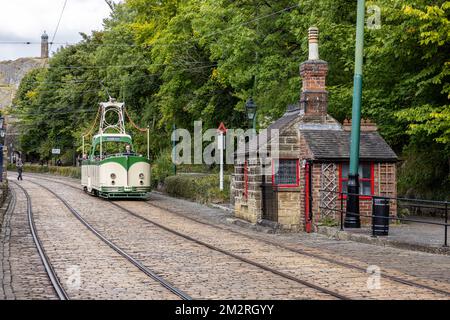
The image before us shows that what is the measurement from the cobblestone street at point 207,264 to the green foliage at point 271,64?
606 centimetres

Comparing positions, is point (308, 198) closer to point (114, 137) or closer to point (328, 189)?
point (328, 189)

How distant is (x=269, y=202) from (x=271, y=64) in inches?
335

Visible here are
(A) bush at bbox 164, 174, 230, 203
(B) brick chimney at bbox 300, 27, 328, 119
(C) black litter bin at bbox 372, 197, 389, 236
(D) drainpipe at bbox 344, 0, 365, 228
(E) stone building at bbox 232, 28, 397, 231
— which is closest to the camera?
(C) black litter bin at bbox 372, 197, 389, 236

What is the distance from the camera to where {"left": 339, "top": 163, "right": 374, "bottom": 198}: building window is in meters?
20.6

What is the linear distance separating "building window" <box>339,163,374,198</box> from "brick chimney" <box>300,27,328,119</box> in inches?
81.6

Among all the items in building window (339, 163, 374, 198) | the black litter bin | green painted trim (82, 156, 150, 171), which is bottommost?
the black litter bin

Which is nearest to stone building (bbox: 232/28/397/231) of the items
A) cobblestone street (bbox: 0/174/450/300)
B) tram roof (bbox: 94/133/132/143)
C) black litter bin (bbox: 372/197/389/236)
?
cobblestone street (bbox: 0/174/450/300)

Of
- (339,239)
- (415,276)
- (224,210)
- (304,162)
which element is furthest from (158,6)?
(415,276)

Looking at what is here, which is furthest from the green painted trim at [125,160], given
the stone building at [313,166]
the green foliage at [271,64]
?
the stone building at [313,166]

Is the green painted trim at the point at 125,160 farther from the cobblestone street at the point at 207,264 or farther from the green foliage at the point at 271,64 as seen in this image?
the cobblestone street at the point at 207,264

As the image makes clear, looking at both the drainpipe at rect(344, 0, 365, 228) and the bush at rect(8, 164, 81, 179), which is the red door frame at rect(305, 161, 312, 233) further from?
the bush at rect(8, 164, 81, 179)

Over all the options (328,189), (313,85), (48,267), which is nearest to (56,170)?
(313,85)

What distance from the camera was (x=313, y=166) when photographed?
20438 millimetres
